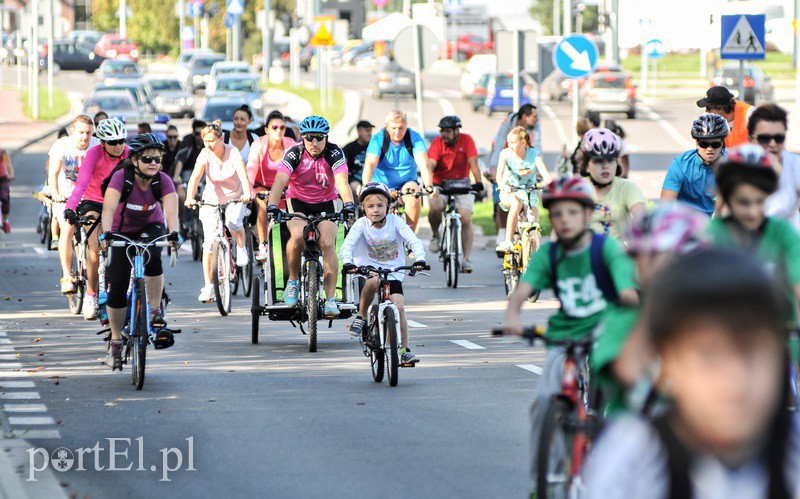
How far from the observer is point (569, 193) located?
6.38 metres

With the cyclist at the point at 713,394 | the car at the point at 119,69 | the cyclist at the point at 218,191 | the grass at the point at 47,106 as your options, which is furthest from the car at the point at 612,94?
the cyclist at the point at 713,394

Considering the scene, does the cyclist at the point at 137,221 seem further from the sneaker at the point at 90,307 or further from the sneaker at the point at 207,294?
the sneaker at the point at 207,294

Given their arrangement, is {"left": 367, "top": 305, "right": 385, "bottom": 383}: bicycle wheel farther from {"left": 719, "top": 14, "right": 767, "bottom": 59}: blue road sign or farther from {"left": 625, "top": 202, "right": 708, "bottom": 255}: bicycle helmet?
{"left": 719, "top": 14, "right": 767, "bottom": 59}: blue road sign

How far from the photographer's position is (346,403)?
973 centimetres

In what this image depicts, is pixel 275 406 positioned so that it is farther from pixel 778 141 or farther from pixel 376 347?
pixel 778 141

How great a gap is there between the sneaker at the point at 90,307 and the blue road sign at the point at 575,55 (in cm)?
1020

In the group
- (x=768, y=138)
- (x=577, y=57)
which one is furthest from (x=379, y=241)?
(x=577, y=57)

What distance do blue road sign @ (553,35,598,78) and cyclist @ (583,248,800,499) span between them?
67.1ft

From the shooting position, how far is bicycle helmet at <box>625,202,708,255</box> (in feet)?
9.85

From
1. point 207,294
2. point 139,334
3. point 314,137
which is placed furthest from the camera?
point 207,294

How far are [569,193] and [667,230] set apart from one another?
3206 millimetres

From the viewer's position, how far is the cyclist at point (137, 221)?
10.8 meters

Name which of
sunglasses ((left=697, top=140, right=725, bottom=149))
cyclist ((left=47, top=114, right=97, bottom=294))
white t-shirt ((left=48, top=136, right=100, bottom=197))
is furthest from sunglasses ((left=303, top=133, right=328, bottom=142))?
sunglasses ((left=697, top=140, right=725, bottom=149))

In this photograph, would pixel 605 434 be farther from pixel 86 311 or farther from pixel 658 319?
pixel 86 311
